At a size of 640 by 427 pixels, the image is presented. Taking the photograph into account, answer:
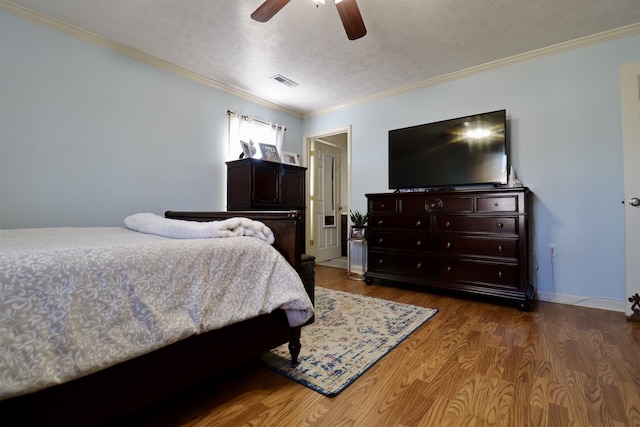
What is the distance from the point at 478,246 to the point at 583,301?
103cm

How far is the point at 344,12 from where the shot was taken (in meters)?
1.88

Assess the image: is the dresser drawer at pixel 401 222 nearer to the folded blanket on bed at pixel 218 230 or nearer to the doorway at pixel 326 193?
the doorway at pixel 326 193

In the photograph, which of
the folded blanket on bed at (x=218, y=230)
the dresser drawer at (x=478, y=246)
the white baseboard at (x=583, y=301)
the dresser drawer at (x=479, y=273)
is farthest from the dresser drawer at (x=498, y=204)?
the folded blanket on bed at (x=218, y=230)

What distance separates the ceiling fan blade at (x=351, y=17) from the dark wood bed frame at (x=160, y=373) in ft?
4.58

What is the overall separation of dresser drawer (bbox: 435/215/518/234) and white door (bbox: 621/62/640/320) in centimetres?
79

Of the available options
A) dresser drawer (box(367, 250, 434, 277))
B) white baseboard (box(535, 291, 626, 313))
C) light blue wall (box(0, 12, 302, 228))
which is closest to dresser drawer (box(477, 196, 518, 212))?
dresser drawer (box(367, 250, 434, 277))

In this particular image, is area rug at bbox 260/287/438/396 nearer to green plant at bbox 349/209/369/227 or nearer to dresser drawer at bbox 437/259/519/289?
dresser drawer at bbox 437/259/519/289

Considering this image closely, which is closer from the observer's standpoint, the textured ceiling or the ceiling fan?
the ceiling fan

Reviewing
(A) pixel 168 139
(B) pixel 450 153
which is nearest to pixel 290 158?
(A) pixel 168 139

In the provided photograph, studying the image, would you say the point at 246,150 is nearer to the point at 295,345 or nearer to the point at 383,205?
the point at 383,205

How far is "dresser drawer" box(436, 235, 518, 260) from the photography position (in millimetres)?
2582

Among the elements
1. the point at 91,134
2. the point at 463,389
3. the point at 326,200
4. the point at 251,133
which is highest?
the point at 251,133

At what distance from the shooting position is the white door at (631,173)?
2.28 m

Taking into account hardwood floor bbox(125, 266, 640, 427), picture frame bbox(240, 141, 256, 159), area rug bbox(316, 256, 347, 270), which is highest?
picture frame bbox(240, 141, 256, 159)
